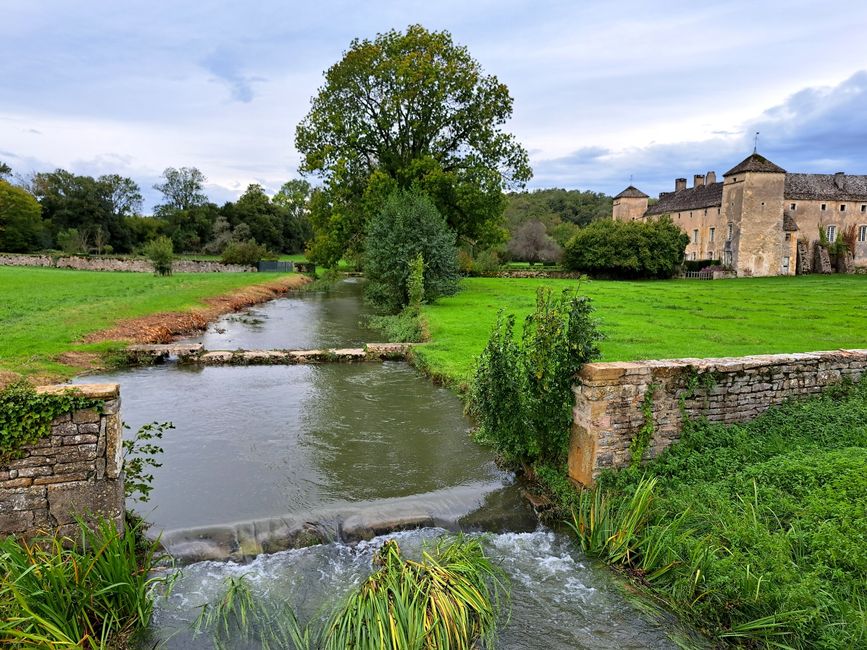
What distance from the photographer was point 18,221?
168 feet

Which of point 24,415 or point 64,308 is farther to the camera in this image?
point 64,308

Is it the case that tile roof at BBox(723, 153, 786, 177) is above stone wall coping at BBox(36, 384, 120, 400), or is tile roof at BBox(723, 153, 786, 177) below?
above

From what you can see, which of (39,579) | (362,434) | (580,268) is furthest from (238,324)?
(580,268)

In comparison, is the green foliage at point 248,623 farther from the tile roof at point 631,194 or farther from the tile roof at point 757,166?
the tile roof at point 631,194

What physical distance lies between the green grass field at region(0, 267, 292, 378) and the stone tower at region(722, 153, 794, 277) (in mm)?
44477

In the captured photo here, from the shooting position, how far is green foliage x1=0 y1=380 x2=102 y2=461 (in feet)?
15.5

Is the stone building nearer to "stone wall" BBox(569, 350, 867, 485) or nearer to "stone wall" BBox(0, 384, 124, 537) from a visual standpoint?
"stone wall" BBox(569, 350, 867, 485)

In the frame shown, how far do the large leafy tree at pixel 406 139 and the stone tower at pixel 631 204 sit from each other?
39930mm

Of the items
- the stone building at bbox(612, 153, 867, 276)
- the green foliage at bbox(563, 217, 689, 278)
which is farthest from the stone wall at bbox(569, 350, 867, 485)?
the stone building at bbox(612, 153, 867, 276)

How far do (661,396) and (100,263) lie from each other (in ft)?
163

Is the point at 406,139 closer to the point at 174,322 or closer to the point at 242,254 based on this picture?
the point at 174,322

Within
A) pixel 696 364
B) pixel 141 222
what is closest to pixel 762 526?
pixel 696 364

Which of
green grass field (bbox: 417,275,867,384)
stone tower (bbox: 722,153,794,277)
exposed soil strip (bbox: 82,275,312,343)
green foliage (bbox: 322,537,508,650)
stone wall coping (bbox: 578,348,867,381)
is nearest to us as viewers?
green foliage (bbox: 322,537,508,650)

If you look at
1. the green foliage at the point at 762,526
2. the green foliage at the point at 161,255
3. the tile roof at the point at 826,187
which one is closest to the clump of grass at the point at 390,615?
the green foliage at the point at 762,526
